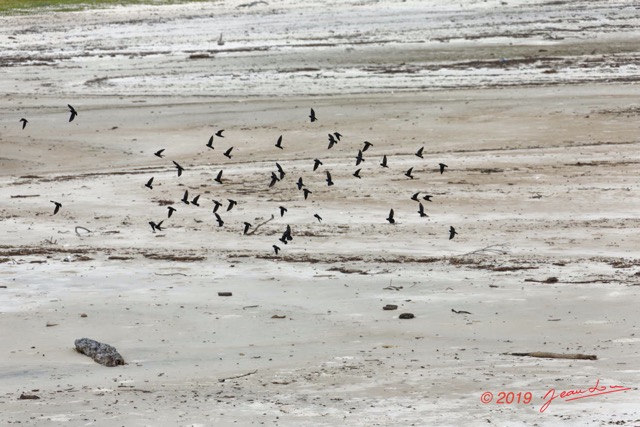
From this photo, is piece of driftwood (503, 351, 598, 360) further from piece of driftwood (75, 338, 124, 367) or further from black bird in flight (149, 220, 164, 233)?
black bird in flight (149, 220, 164, 233)

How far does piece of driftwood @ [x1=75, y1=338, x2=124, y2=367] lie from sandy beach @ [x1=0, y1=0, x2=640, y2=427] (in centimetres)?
12

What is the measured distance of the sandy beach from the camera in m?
12.4

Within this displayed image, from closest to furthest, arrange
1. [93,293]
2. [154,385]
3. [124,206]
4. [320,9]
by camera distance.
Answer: [154,385], [93,293], [124,206], [320,9]

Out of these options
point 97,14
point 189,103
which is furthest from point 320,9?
point 189,103

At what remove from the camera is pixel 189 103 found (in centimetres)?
3141

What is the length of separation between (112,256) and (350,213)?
14.7ft

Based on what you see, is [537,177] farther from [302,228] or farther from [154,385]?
[154,385]

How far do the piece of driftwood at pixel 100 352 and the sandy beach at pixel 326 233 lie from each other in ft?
0.38

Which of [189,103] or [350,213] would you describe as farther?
[189,103]

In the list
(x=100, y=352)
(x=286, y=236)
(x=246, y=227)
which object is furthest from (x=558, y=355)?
(x=246, y=227)

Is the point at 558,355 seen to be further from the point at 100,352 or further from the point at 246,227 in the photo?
the point at 246,227

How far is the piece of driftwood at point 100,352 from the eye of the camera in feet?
43.4

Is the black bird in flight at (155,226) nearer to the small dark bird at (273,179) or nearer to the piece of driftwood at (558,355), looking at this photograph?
the small dark bird at (273,179)

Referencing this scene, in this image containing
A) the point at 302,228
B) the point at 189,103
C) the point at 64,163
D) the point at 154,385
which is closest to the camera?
the point at 154,385
